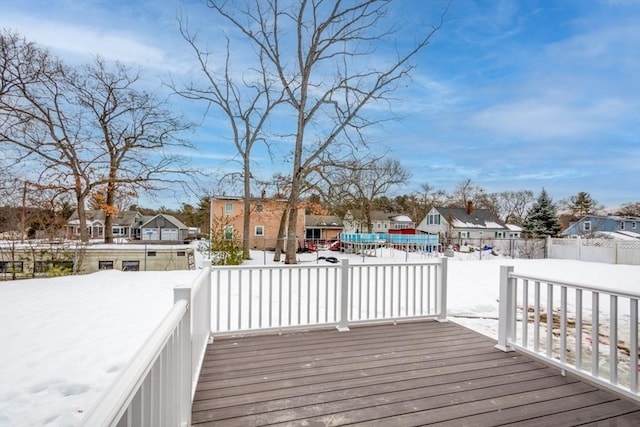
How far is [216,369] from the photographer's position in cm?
281

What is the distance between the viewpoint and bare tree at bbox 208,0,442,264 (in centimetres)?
1223

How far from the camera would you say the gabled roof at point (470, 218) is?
3014 cm

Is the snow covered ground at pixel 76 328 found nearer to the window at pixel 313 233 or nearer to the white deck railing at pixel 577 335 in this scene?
the white deck railing at pixel 577 335

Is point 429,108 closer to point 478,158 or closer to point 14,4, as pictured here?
point 14,4

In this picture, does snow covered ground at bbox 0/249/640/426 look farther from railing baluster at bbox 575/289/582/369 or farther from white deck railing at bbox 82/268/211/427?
railing baluster at bbox 575/289/582/369

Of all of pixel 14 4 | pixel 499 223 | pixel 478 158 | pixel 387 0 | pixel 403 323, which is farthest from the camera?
pixel 499 223

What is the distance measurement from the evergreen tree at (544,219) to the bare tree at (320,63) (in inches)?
811

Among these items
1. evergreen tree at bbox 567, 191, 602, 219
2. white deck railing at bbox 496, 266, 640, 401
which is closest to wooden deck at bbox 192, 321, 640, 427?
white deck railing at bbox 496, 266, 640, 401

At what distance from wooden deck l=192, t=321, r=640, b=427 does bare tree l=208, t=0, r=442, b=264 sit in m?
9.88

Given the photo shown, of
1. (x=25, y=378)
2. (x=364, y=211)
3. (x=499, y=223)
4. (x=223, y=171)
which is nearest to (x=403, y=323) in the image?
(x=25, y=378)

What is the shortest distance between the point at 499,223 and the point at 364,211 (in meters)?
13.9

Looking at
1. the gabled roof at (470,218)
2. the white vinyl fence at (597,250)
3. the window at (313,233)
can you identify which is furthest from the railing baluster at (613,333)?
the window at (313,233)

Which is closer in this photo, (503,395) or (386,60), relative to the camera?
(503,395)

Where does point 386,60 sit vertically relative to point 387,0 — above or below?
below
